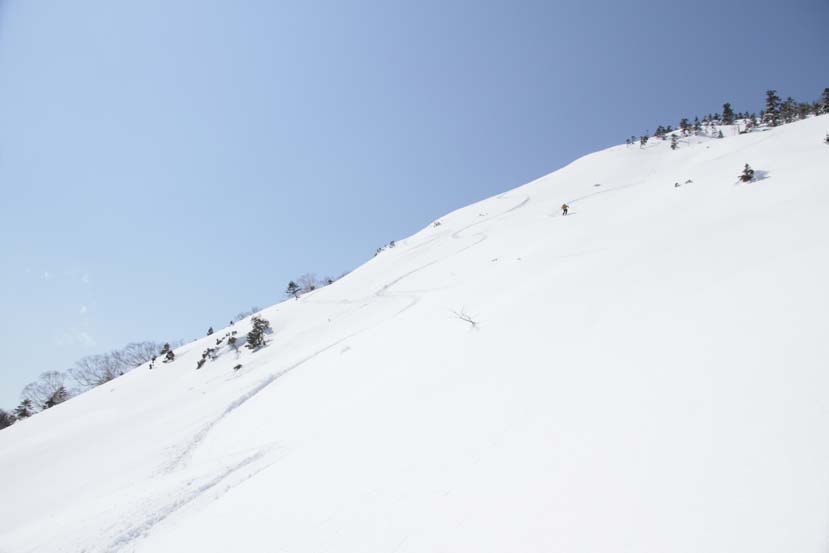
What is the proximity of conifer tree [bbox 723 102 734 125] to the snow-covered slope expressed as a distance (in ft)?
351

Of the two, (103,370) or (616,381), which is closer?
(616,381)

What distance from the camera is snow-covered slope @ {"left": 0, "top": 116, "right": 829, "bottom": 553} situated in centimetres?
366

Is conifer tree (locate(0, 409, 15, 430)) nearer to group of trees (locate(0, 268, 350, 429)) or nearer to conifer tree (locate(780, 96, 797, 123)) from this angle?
group of trees (locate(0, 268, 350, 429))

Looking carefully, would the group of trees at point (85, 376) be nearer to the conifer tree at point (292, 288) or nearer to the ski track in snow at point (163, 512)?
the conifer tree at point (292, 288)

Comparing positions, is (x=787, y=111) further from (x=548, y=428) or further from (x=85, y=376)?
(x=85, y=376)

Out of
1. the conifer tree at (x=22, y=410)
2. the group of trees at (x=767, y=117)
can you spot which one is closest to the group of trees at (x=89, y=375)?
the conifer tree at (x=22, y=410)

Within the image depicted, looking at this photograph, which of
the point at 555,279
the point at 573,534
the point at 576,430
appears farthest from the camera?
the point at 555,279

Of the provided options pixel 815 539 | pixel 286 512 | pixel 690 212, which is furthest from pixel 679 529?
pixel 690 212

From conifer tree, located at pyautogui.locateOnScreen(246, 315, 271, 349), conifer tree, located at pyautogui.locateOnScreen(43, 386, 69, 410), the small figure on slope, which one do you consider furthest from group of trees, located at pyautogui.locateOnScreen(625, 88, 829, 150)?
conifer tree, located at pyautogui.locateOnScreen(43, 386, 69, 410)

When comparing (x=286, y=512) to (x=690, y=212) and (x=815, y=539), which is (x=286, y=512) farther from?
(x=690, y=212)

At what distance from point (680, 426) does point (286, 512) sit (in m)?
6.82

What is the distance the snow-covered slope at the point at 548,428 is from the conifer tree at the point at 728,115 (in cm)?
10706

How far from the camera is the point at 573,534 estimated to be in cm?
369

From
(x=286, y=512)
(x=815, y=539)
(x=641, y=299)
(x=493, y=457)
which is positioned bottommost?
(x=286, y=512)
